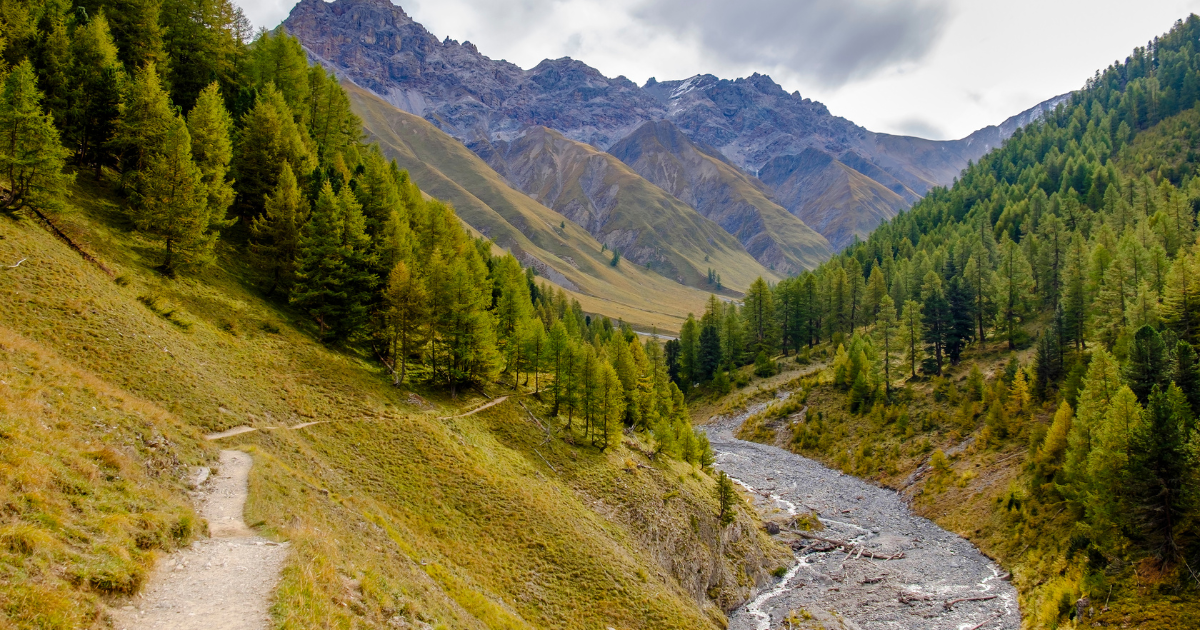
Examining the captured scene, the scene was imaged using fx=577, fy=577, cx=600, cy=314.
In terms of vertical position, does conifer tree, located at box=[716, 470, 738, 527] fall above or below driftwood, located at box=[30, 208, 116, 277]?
below

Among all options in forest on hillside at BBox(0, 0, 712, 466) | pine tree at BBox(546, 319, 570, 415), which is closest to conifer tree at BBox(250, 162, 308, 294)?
forest on hillside at BBox(0, 0, 712, 466)

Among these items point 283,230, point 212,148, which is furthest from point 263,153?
point 283,230

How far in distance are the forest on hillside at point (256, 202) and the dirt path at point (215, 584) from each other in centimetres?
3027

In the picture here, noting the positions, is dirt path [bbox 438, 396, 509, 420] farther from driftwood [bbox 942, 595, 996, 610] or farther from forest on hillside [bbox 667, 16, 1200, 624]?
forest on hillside [bbox 667, 16, 1200, 624]

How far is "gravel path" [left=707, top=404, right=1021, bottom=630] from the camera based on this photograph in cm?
3903

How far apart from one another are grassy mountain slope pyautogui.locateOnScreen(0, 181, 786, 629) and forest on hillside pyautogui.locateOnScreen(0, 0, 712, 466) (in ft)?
9.68

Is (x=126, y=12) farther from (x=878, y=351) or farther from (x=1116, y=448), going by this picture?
(x=878, y=351)

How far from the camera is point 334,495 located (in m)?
27.2

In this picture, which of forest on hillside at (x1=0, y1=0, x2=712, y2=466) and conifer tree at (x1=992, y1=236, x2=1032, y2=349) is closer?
forest on hillside at (x1=0, y1=0, x2=712, y2=466)

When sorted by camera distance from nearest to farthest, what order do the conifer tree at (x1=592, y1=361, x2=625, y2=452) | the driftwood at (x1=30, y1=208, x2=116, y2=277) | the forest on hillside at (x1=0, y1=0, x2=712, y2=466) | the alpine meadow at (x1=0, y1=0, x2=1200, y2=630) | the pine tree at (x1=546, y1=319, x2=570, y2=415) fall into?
the alpine meadow at (x1=0, y1=0, x2=1200, y2=630) < the driftwood at (x1=30, y1=208, x2=116, y2=277) < the forest on hillside at (x1=0, y1=0, x2=712, y2=466) < the conifer tree at (x1=592, y1=361, x2=625, y2=452) < the pine tree at (x1=546, y1=319, x2=570, y2=415)

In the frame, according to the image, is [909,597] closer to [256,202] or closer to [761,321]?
[256,202]

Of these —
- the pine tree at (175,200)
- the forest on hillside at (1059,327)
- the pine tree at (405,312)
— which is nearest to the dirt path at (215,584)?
the pine tree at (405,312)

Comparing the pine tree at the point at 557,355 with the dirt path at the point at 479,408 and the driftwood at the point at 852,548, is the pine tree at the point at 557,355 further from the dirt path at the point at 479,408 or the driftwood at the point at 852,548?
the driftwood at the point at 852,548

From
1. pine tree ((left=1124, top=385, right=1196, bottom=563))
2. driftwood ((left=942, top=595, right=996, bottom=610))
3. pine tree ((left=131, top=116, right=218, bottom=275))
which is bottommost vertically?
driftwood ((left=942, top=595, right=996, bottom=610))
